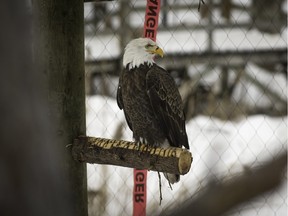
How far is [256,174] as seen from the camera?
0.34 m

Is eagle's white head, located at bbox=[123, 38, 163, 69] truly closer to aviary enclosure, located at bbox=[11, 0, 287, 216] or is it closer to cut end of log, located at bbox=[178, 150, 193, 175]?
aviary enclosure, located at bbox=[11, 0, 287, 216]

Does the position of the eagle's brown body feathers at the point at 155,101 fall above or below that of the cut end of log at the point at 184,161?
above

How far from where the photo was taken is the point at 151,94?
1767mm

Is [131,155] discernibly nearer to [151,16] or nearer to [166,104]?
[166,104]

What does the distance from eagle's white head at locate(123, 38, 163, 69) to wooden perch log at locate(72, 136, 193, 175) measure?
292mm

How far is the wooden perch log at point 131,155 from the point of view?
1.58 m

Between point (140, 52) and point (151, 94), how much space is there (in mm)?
150

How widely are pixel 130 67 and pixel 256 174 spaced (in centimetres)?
148

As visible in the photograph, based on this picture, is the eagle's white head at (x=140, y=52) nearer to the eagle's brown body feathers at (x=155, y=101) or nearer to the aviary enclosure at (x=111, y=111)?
the eagle's brown body feathers at (x=155, y=101)

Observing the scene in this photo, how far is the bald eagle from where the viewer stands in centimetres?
175

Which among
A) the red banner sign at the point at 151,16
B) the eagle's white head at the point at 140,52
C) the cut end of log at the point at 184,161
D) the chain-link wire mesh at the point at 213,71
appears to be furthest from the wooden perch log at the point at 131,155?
the chain-link wire mesh at the point at 213,71

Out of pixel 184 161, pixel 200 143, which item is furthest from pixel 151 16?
pixel 200 143

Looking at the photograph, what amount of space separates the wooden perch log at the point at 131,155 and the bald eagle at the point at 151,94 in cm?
13

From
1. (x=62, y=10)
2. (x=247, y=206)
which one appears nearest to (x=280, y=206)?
(x=62, y=10)
